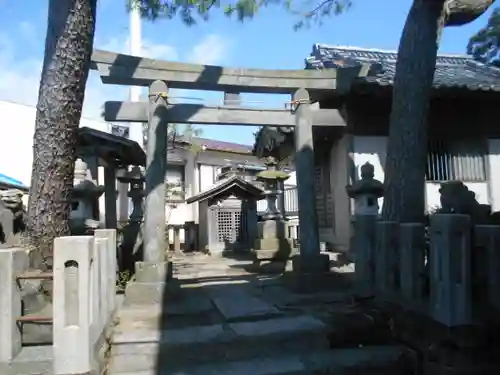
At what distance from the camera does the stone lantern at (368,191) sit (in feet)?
24.7

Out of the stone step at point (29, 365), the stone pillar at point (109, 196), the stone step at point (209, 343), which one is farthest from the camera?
the stone pillar at point (109, 196)

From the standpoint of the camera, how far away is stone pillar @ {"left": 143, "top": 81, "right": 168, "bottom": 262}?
682cm

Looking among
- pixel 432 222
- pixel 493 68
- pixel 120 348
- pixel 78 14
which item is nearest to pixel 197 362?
pixel 120 348

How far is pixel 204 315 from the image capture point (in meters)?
5.66

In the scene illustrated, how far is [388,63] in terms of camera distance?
1341 cm

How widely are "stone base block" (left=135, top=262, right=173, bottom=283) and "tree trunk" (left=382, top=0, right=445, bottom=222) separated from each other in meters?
3.44

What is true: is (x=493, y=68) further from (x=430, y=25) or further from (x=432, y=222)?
(x=432, y=222)

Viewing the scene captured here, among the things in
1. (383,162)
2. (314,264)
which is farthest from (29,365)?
(383,162)

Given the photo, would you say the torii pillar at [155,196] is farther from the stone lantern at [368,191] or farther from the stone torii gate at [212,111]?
the stone lantern at [368,191]

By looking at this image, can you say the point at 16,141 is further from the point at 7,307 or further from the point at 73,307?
the point at 73,307

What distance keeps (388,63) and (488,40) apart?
23.2 feet

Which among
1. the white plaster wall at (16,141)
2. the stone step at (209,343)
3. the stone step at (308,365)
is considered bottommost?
the stone step at (308,365)

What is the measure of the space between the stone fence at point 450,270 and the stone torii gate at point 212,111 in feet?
11.5

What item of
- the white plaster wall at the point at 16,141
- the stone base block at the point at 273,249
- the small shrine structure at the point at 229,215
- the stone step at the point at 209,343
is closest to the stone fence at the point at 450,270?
the stone step at the point at 209,343
